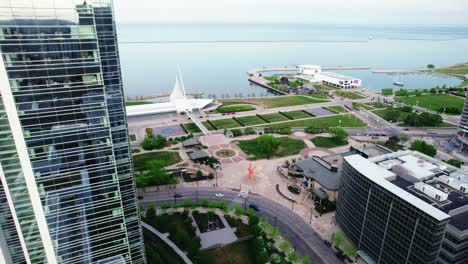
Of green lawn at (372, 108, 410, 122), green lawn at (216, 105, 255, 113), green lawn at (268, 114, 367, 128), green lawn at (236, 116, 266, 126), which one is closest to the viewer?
green lawn at (268, 114, 367, 128)

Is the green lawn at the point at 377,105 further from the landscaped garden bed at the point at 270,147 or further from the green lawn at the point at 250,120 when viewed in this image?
the landscaped garden bed at the point at 270,147

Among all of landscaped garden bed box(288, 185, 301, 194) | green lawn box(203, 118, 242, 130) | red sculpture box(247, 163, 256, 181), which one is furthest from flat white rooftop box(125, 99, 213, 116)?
landscaped garden bed box(288, 185, 301, 194)

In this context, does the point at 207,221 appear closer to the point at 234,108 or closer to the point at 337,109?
the point at 234,108

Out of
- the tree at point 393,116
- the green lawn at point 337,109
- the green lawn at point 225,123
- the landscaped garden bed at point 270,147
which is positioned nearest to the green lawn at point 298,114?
the green lawn at point 337,109

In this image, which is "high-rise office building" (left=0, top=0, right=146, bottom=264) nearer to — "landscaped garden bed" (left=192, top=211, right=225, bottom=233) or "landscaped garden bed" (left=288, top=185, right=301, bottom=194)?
"landscaped garden bed" (left=192, top=211, right=225, bottom=233)

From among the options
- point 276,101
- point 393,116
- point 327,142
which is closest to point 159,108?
point 276,101

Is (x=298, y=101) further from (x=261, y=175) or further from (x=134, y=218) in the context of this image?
(x=134, y=218)

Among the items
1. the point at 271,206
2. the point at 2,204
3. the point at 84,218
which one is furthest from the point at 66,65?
the point at 271,206
